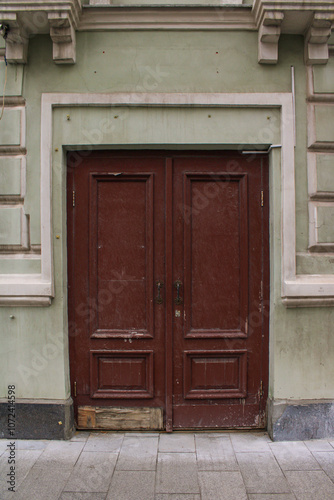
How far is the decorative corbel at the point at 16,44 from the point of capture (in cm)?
368

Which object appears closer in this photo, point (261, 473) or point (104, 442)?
point (261, 473)

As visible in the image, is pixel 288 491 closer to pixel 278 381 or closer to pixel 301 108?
pixel 278 381

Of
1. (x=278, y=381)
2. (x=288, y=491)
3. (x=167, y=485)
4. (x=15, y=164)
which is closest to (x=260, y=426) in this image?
(x=278, y=381)

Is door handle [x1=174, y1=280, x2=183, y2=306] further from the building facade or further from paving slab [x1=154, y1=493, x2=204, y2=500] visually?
paving slab [x1=154, y1=493, x2=204, y2=500]

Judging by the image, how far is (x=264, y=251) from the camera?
402 centimetres

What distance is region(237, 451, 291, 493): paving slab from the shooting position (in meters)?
3.07

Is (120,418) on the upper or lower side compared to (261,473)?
upper

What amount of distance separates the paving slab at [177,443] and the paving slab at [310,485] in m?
0.91

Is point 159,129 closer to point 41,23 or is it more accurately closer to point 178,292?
point 41,23

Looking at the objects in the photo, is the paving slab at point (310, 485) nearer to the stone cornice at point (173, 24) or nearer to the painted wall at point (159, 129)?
the painted wall at point (159, 129)

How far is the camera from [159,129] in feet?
12.7

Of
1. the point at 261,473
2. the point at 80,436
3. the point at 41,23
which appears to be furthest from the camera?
the point at 80,436

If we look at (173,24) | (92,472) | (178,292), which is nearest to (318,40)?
(173,24)

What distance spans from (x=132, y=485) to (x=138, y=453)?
458 mm
